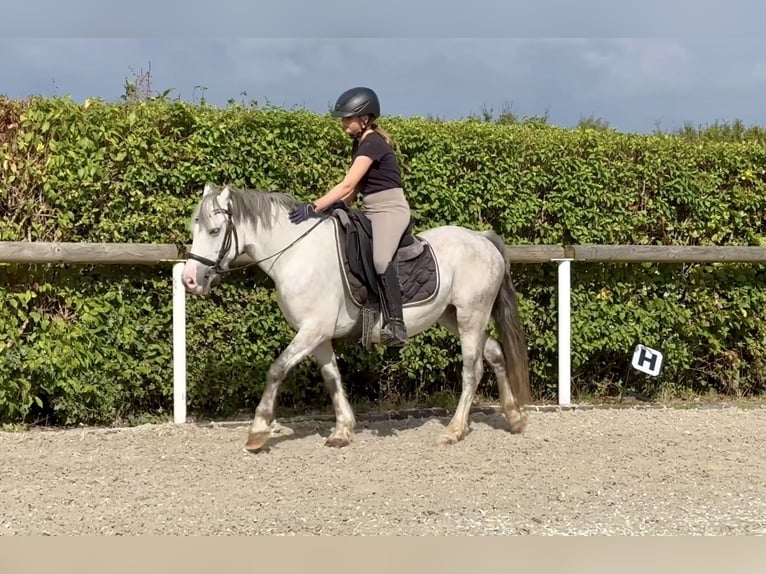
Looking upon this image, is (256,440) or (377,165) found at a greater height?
(377,165)

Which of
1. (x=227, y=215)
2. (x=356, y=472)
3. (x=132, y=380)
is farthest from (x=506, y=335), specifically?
(x=132, y=380)

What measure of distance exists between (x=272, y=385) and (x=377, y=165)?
1.76 metres

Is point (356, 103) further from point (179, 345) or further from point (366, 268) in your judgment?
point (179, 345)

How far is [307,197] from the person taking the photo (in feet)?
22.4

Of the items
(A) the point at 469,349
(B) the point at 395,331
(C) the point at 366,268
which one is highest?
(C) the point at 366,268

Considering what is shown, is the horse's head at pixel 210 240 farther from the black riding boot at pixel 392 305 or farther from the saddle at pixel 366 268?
the black riding boot at pixel 392 305

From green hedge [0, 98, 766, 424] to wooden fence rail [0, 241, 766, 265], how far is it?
0.31m

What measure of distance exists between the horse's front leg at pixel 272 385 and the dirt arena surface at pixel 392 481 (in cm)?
15

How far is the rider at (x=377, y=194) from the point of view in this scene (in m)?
5.49

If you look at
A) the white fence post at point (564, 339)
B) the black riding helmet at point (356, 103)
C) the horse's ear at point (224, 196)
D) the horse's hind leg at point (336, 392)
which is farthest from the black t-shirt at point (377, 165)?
the white fence post at point (564, 339)

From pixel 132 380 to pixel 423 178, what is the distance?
125 inches

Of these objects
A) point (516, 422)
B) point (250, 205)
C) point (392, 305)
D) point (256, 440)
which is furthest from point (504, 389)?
point (250, 205)

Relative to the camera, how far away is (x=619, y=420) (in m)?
6.79

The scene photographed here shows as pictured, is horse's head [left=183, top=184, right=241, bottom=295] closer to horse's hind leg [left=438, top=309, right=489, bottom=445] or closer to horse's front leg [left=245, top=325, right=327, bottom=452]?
horse's front leg [left=245, top=325, right=327, bottom=452]
